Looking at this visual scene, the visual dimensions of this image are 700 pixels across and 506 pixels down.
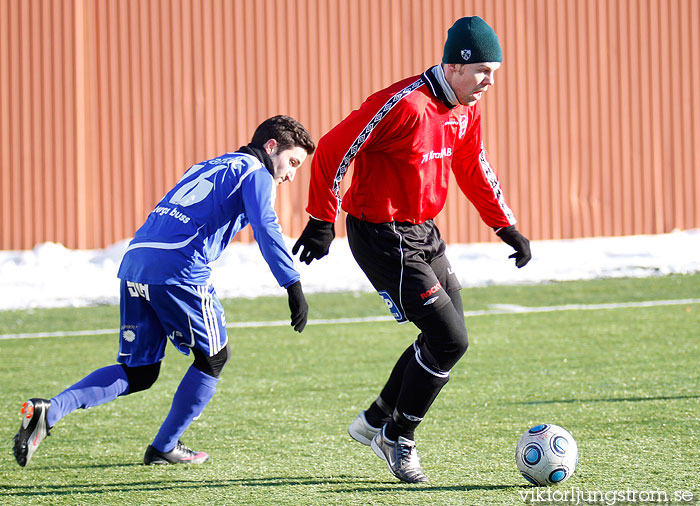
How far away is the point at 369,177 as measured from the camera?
14.3ft

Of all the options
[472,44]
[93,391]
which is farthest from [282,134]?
[93,391]

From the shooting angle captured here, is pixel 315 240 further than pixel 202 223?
No

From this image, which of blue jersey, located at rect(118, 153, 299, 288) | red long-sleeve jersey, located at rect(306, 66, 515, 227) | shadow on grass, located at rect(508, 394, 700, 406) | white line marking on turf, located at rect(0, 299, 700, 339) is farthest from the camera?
white line marking on turf, located at rect(0, 299, 700, 339)

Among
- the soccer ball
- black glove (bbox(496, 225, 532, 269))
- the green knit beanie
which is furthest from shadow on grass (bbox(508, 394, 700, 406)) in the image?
the green knit beanie

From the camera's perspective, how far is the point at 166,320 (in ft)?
14.3

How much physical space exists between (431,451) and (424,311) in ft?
3.06

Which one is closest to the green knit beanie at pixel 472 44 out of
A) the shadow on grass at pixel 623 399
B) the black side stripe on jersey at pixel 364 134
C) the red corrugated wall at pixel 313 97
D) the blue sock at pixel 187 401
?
the black side stripe on jersey at pixel 364 134

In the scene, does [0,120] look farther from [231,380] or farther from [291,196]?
[231,380]

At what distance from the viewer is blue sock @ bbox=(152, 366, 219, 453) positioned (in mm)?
4488

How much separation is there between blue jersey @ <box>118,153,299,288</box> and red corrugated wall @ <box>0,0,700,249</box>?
986 cm

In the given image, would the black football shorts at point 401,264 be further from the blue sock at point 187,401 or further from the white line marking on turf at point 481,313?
the white line marking on turf at point 481,313

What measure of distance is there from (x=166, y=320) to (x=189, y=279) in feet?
0.71

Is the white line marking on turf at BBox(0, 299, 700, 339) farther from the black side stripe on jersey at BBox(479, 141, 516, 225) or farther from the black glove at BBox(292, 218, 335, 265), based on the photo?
the black glove at BBox(292, 218, 335, 265)

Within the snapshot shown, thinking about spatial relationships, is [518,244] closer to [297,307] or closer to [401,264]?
[401,264]
